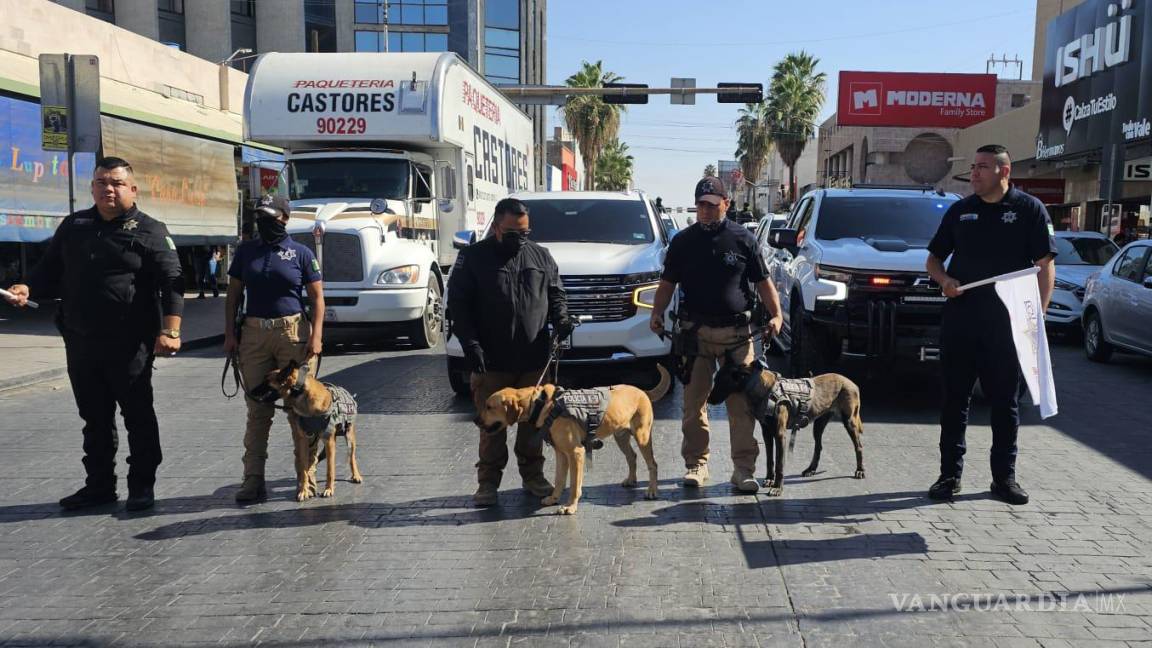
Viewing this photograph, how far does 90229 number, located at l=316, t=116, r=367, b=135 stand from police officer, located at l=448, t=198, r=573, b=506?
8.37 m

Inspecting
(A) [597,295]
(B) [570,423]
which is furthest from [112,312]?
(A) [597,295]

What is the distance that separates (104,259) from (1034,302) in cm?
544

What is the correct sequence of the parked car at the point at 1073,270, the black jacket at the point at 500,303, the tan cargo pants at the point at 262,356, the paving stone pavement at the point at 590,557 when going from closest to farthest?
the paving stone pavement at the point at 590,557, the black jacket at the point at 500,303, the tan cargo pants at the point at 262,356, the parked car at the point at 1073,270

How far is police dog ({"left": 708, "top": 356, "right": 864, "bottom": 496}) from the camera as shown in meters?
5.83

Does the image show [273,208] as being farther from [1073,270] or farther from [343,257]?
[1073,270]

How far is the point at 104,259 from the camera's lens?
217 inches

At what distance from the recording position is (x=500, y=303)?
5.61 m

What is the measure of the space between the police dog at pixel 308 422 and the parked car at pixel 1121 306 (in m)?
9.43

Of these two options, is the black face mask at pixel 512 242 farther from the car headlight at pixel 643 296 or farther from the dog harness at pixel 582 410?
the car headlight at pixel 643 296

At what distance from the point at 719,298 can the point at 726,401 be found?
66 cm

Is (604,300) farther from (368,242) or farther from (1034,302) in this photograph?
(368,242)

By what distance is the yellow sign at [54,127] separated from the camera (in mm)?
10617

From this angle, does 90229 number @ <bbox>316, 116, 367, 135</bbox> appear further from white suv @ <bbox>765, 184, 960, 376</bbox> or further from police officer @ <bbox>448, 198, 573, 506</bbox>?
police officer @ <bbox>448, 198, 573, 506</bbox>

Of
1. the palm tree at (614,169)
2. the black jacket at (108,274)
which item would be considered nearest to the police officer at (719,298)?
the black jacket at (108,274)
